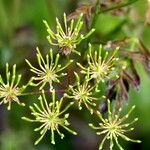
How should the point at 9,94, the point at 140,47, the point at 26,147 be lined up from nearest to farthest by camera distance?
the point at 9,94, the point at 140,47, the point at 26,147

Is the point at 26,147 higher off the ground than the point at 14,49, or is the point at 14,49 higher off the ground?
the point at 14,49

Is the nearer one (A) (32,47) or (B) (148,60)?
(B) (148,60)

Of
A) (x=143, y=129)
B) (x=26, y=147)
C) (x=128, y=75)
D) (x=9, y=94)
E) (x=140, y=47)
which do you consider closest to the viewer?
(x=9, y=94)

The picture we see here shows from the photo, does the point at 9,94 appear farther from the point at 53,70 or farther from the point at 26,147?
the point at 26,147

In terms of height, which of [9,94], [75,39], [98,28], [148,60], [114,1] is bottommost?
[9,94]

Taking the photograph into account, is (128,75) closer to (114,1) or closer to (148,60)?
(148,60)

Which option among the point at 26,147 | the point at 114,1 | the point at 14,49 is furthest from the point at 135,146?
the point at 114,1

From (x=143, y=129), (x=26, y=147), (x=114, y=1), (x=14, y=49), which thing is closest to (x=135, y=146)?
(x=143, y=129)
